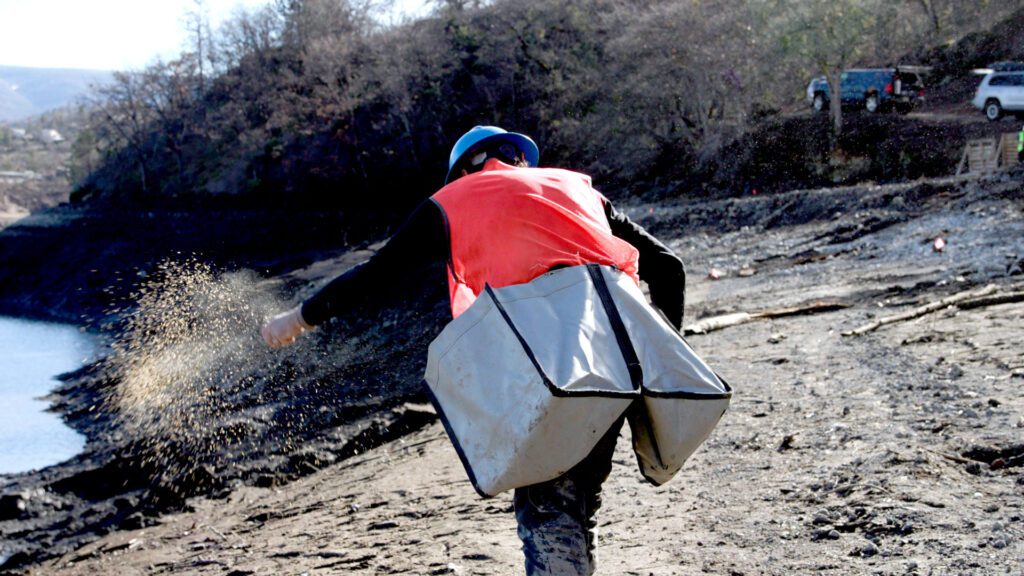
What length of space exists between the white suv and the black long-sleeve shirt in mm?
22878

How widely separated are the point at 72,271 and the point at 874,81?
3828 cm

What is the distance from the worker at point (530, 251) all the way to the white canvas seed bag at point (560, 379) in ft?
0.31

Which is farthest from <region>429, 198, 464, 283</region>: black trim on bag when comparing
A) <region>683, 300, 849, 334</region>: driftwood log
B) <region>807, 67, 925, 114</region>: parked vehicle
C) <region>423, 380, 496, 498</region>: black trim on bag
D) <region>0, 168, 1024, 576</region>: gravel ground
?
<region>807, 67, 925, 114</region>: parked vehicle

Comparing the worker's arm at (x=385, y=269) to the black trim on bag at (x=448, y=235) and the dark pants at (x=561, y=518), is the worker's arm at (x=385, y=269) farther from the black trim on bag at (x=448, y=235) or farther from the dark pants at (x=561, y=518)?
the dark pants at (x=561, y=518)

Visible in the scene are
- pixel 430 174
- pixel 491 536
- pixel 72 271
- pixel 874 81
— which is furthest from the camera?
pixel 72 271

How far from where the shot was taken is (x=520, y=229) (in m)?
2.53

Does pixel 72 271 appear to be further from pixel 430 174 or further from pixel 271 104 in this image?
pixel 430 174

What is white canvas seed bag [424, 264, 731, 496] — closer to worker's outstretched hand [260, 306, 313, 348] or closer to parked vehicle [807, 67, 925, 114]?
worker's outstretched hand [260, 306, 313, 348]

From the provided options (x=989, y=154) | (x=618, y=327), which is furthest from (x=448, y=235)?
(x=989, y=154)

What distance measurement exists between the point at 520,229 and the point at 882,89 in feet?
83.5

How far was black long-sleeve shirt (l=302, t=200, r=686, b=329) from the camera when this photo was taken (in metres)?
2.68

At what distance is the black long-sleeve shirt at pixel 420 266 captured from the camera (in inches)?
105

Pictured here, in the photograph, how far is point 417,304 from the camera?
18.8m

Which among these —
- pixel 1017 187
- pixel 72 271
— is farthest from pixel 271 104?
pixel 1017 187
